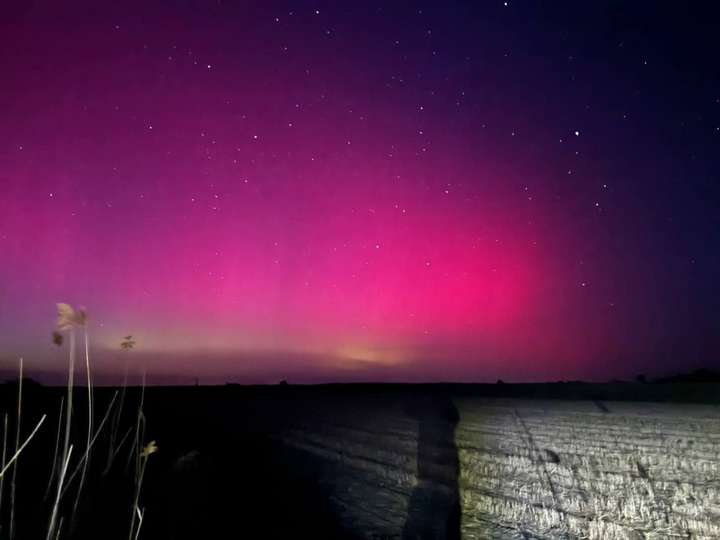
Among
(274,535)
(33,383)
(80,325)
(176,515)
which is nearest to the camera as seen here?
(80,325)

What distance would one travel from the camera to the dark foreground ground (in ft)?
14.7

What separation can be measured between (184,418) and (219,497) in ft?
15.3

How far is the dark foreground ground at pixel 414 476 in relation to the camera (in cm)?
447

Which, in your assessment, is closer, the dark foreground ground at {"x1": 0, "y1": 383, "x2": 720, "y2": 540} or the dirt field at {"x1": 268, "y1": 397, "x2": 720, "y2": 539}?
the dirt field at {"x1": 268, "y1": 397, "x2": 720, "y2": 539}

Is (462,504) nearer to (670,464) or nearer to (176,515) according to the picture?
(670,464)

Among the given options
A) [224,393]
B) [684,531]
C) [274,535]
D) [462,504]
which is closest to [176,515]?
[274,535]

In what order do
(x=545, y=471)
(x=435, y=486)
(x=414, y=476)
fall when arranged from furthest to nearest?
1. (x=414, y=476)
2. (x=545, y=471)
3. (x=435, y=486)

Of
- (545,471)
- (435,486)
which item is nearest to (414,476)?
(435,486)

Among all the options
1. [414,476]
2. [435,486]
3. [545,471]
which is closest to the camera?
[435,486]

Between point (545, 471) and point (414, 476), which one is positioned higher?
point (545, 471)

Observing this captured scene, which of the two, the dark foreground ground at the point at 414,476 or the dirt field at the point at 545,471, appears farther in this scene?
the dark foreground ground at the point at 414,476

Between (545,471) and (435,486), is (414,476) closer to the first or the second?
(435,486)

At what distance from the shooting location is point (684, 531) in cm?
401

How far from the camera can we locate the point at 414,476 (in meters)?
5.57
